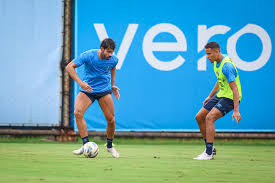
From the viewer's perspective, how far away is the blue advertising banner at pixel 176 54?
1249 cm

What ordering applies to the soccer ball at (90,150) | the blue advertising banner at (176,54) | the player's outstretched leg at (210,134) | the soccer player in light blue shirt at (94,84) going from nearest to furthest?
the soccer ball at (90,150) → the player's outstretched leg at (210,134) → the soccer player in light blue shirt at (94,84) → the blue advertising banner at (176,54)

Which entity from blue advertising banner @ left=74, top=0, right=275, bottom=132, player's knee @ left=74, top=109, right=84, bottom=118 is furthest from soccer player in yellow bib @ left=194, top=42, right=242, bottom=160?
blue advertising banner @ left=74, top=0, right=275, bottom=132

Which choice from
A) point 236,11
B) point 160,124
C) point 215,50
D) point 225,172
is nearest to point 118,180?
point 225,172

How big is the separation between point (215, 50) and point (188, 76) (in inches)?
181

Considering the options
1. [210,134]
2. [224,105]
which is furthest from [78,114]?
[224,105]

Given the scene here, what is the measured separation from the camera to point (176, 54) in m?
12.6

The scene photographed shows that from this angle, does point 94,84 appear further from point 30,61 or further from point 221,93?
point 30,61

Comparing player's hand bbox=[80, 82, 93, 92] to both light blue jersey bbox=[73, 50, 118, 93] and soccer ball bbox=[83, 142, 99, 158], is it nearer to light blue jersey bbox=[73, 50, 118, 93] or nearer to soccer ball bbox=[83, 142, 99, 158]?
light blue jersey bbox=[73, 50, 118, 93]

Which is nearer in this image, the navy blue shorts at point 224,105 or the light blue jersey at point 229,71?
the light blue jersey at point 229,71

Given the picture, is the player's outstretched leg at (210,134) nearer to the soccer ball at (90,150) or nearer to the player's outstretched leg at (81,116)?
the soccer ball at (90,150)

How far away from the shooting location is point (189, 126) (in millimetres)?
12484

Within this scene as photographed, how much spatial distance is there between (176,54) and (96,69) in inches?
187

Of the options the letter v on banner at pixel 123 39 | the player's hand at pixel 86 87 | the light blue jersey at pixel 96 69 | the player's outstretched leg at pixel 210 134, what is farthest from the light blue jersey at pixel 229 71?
the letter v on banner at pixel 123 39

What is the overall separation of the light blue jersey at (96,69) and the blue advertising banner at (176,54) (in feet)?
14.1
